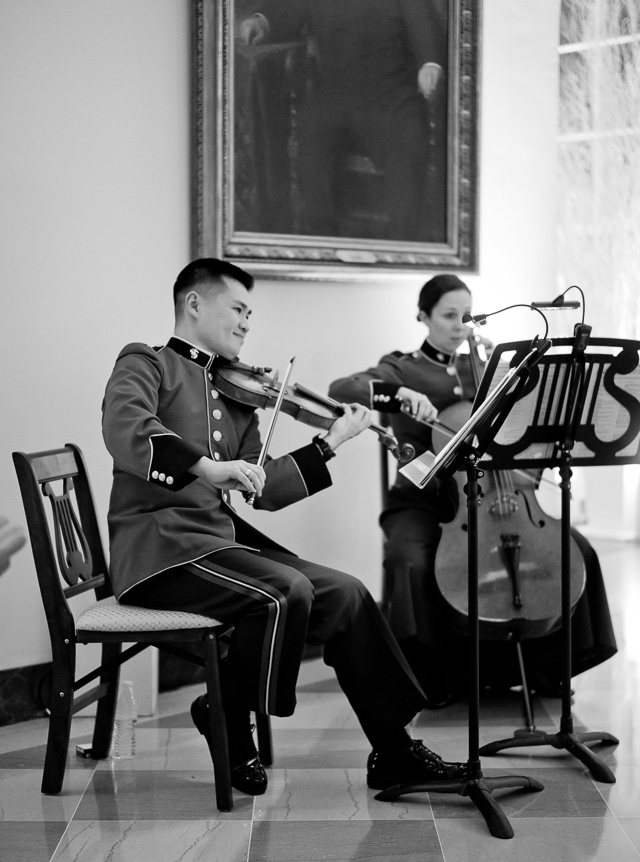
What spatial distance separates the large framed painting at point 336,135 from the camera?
335 centimetres

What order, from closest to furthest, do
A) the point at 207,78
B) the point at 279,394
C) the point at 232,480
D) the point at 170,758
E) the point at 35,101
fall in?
1. the point at 232,480
2. the point at 279,394
3. the point at 170,758
4. the point at 35,101
5. the point at 207,78

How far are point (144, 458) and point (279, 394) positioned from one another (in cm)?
37

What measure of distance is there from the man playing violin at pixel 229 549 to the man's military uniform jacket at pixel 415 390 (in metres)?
0.55

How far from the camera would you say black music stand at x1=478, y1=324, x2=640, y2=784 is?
8.27 ft

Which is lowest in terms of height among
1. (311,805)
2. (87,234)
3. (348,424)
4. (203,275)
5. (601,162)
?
(311,805)

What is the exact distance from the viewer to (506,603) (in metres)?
2.94

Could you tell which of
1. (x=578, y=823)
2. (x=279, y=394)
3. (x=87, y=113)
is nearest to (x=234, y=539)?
(x=279, y=394)

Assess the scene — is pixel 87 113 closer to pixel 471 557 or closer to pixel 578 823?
pixel 471 557

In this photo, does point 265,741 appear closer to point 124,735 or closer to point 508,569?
point 124,735

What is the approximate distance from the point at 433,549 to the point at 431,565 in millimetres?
Result: 67

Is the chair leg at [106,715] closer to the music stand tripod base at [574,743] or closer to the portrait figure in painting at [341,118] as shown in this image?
the music stand tripod base at [574,743]

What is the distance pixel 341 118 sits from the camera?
3.61 meters

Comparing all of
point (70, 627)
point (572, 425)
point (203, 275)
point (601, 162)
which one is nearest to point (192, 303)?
point (203, 275)

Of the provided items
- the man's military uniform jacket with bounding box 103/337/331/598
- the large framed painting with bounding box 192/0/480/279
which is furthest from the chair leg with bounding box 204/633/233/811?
the large framed painting with bounding box 192/0/480/279
